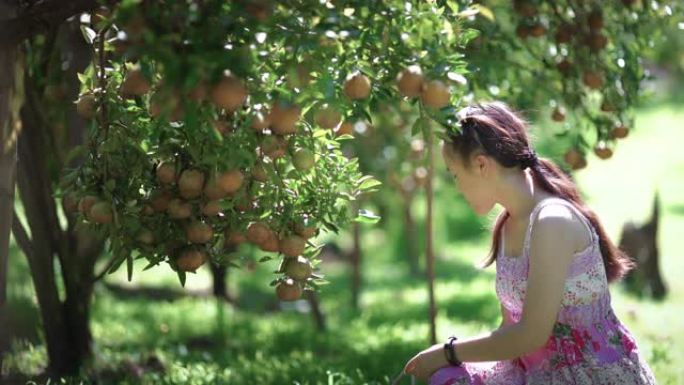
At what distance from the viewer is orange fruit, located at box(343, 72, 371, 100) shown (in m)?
2.69

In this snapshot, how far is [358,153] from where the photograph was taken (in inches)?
311

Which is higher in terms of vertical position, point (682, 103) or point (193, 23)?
point (682, 103)

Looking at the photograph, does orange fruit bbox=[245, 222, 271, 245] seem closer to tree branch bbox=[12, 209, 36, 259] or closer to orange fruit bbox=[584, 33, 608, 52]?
tree branch bbox=[12, 209, 36, 259]

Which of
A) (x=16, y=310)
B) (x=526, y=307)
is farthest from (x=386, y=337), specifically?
(x=526, y=307)

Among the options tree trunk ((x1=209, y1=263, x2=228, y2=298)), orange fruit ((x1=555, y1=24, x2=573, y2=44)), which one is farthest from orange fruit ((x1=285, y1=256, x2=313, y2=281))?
tree trunk ((x1=209, y1=263, x2=228, y2=298))

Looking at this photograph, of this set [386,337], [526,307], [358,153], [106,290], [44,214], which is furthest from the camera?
[106,290]

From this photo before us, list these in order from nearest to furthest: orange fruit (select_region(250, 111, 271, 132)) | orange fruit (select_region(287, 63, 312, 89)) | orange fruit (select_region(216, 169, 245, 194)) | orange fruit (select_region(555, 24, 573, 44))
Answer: orange fruit (select_region(287, 63, 312, 89))
orange fruit (select_region(250, 111, 271, 132))
orange fruit (select_region(216, 169, 245, 194))
orange fruit (select_region(555, 24, 573, 44))

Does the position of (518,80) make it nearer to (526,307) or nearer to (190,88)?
(526,307)

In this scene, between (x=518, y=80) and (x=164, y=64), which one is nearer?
(x=164, y=64)

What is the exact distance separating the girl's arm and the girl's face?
0.19 meters

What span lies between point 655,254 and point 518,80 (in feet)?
13.1

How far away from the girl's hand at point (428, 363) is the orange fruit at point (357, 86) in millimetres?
918

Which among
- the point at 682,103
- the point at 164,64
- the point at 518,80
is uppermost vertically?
the point at 682,103

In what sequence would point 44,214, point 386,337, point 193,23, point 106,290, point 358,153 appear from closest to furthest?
point 193,23 < point 44,214 < point 386,337 < point 358,153 < point 106,290
